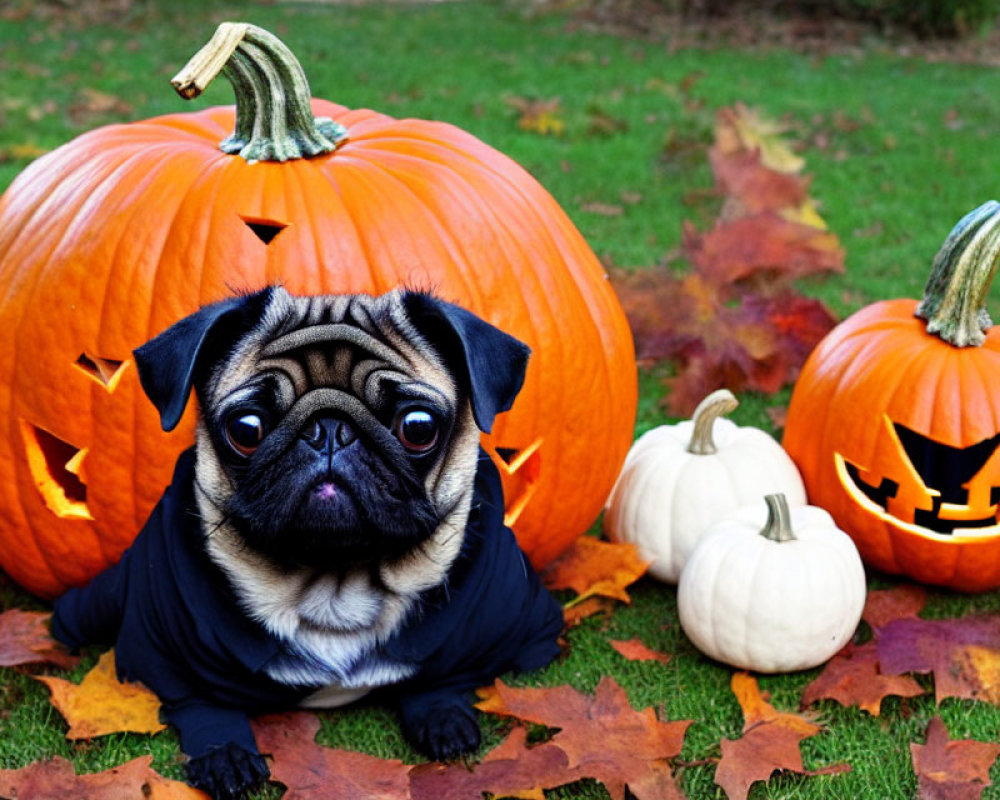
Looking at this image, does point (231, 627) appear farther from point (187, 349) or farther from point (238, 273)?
point (238, 273)

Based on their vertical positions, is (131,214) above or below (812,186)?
above

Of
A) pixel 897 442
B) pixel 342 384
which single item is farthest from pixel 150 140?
pixel 897 442

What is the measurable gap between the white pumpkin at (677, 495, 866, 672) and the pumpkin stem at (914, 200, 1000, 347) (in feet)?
2.64

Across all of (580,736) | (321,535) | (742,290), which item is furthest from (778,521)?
(742,290)

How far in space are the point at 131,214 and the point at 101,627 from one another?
1.11 meters

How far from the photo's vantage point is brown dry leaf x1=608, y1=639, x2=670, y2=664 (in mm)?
3283

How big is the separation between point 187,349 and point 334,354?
1.01 feet

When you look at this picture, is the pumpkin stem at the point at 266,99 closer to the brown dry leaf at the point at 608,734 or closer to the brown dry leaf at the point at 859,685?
the brown dry leaf at the point at 608,734

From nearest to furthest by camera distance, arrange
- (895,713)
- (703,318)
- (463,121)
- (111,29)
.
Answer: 1. (895,713)
2. (703,318)
3. (463,121)
4. (111,29)

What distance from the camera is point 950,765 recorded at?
2.86 meters

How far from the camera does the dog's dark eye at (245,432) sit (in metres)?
2.55

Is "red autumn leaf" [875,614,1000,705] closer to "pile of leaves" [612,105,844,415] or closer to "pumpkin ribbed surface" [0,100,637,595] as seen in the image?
"pumpkin ribbed surface" [0,100,637,595]

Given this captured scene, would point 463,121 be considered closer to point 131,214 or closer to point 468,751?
point 131,214

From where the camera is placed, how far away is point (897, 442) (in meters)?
3.62
